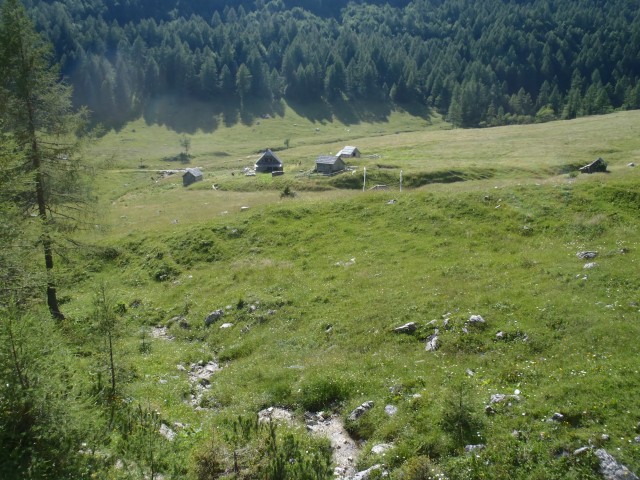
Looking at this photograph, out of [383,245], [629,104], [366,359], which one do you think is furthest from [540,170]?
[629,104]

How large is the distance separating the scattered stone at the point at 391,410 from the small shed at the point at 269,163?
71268 millimetres

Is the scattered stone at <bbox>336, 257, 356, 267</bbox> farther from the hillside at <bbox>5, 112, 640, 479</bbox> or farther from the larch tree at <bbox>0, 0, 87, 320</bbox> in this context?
the larch tree at <bbox>0, 0, 87, 320</bbox>

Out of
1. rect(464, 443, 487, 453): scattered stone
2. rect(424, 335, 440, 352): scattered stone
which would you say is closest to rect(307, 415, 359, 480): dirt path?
rect(464, 443, 487, 453): scattered stone

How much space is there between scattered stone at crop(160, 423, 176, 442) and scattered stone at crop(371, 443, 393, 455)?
5832 millimetres

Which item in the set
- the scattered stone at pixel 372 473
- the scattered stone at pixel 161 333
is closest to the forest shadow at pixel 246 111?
the scattered stone at pixel 161 333

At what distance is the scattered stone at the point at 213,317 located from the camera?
23328mm

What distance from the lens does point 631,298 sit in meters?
16.8

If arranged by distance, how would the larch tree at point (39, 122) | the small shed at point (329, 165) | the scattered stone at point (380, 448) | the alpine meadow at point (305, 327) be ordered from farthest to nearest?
the small shed at point (329, 165) < the larch tree at point (39, 122) < the scattered stone at point (380, 448) < the alpine meadow at point (305, 327)

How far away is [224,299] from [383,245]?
10.7 metres

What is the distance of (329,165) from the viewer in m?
69.4

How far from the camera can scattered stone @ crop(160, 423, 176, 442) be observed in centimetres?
1363

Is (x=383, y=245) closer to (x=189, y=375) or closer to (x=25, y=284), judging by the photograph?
(x=189, y=375)

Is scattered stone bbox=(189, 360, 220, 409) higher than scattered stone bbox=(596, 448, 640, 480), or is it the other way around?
scattered stone bbox=(596, 448, 640, 480)

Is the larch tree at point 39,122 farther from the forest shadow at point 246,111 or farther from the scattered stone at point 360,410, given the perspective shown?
the forest shadow at point 246,111
